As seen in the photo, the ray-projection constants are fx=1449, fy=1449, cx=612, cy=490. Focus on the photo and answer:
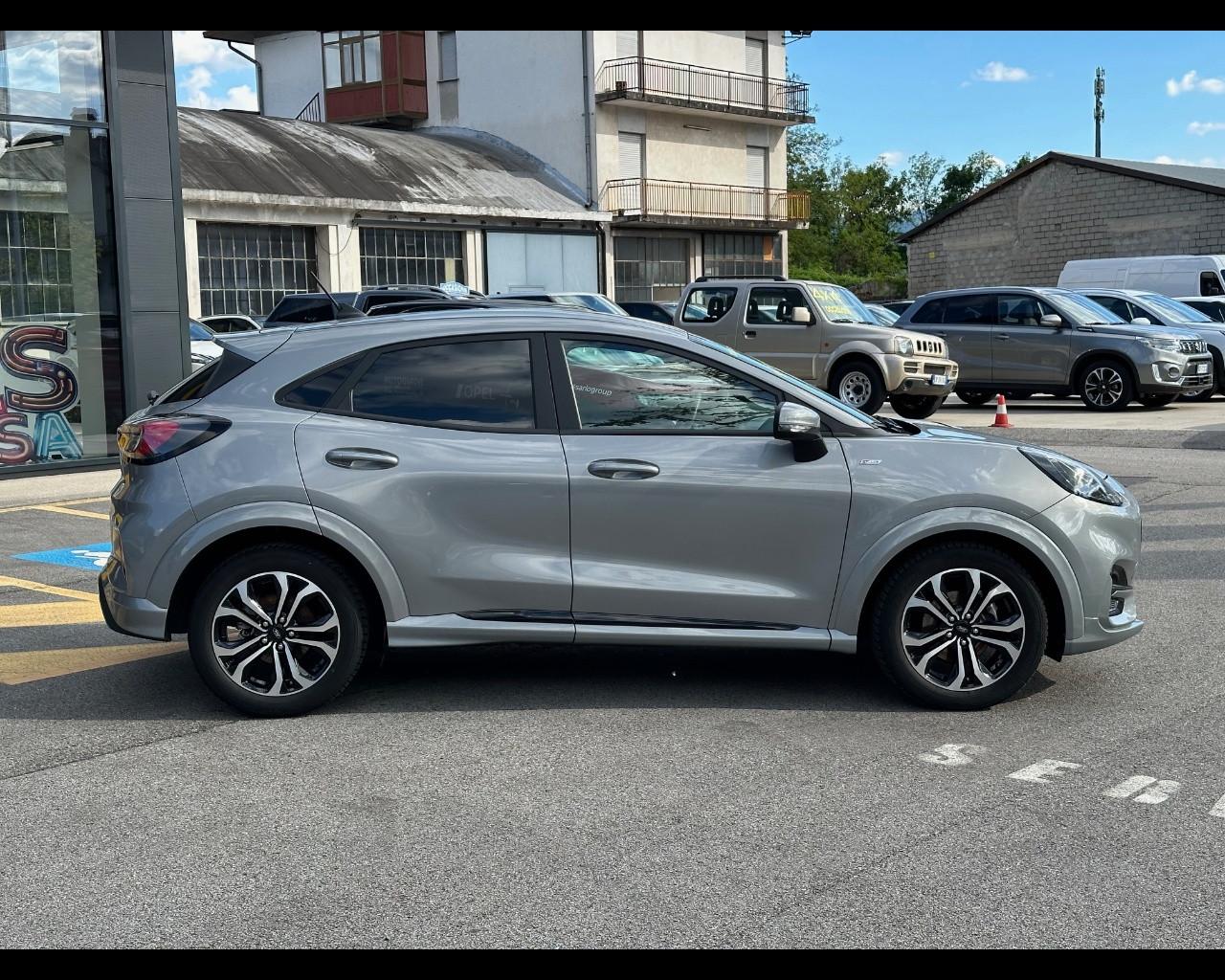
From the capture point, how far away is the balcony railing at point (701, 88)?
1630 inches

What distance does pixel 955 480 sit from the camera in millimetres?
5711

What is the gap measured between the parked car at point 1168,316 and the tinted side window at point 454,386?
17.9m

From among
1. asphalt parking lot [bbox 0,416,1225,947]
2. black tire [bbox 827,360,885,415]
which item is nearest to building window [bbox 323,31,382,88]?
black tire [bbox 827,360,885,415]

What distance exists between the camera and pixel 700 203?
44.6 metres

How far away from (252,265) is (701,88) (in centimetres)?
1737

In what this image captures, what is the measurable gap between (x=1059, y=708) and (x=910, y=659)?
661mm

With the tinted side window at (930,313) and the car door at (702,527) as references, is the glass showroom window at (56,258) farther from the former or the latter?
the tinted side window at (930,313)

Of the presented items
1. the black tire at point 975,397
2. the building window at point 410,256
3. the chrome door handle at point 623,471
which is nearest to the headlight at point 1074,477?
the chrome door handle at point 623,471

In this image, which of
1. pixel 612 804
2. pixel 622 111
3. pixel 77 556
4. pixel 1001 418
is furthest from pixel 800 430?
pixel 622 111

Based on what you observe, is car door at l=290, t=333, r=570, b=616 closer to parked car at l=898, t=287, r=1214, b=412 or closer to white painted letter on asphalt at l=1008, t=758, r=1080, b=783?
white painted letter on asphalt at l=1008, t=758, r=1080, b=783

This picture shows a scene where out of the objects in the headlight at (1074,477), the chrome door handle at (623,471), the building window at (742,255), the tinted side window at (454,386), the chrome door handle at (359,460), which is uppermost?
the building window at (742,255)

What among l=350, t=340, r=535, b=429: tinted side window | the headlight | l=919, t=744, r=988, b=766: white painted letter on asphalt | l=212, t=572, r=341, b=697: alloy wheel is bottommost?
l=919, t=744, r=988, b=766: white painted letter on asphalt

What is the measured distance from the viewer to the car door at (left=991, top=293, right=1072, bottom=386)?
20875 mm

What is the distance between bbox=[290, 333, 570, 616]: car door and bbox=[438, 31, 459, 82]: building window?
1589 inches
